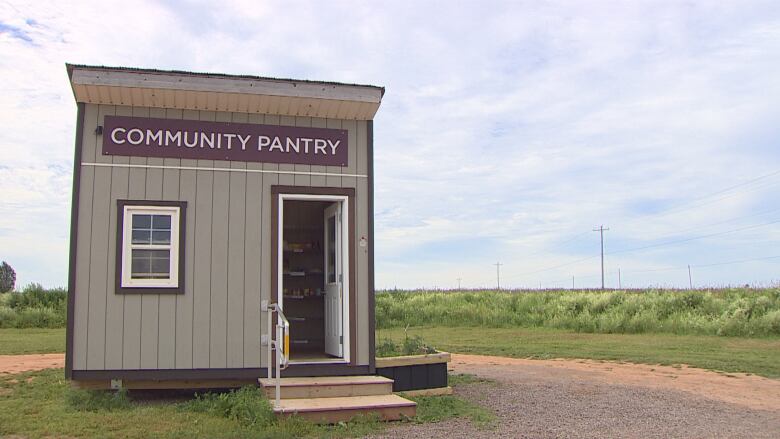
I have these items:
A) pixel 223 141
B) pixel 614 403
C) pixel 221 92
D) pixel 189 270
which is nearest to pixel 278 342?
pixel 189 270

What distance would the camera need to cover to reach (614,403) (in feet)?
28.6

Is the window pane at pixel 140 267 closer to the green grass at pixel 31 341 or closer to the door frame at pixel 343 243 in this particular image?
the door frame at pixel 343 243

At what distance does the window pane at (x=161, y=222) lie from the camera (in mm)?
8625

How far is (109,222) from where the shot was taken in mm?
8508

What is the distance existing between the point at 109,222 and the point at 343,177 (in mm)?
2789

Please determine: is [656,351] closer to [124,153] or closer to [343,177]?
[343,177]

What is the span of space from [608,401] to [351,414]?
133 inches

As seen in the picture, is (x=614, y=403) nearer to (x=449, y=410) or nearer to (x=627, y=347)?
(x=449, y=410)

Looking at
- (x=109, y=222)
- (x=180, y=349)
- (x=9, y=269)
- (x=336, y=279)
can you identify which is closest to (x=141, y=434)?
(x=180, y=349)

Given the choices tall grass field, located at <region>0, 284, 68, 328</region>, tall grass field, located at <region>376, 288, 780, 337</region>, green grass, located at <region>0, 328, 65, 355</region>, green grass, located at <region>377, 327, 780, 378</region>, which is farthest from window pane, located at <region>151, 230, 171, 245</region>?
tall grass field, located at <region>376, 288, 780, 337</region>

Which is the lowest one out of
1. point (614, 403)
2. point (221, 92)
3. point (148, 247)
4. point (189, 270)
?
point (614, 403)

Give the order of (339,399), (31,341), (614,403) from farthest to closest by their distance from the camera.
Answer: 1. (31,341)
2. (614,403)
3. (339,399)

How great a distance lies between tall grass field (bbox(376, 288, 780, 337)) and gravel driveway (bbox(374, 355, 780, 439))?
22.6ft

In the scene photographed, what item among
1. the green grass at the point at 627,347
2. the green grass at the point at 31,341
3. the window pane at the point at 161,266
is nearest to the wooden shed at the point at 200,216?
the window pane at the point at 161,266
